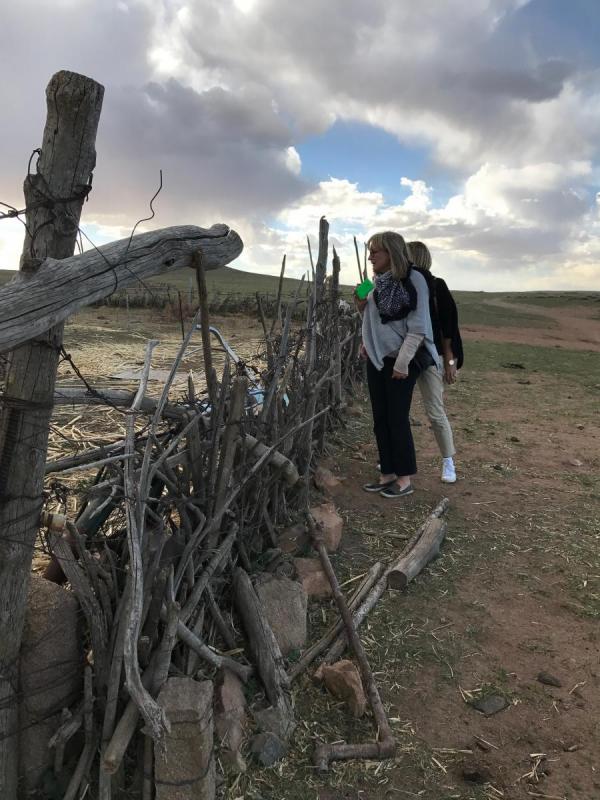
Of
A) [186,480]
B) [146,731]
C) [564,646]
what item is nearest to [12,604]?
[146,731]

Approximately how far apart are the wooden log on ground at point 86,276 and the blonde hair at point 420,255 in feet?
7.19

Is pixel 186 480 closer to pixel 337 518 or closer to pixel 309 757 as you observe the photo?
pixel 309 757

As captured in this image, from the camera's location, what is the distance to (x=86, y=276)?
4.54 ft

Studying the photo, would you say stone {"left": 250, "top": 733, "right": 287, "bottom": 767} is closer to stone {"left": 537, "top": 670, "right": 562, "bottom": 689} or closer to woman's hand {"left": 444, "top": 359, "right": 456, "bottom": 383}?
stone {"left": 537, "top": 670, "right": 562, "bottom": 689}

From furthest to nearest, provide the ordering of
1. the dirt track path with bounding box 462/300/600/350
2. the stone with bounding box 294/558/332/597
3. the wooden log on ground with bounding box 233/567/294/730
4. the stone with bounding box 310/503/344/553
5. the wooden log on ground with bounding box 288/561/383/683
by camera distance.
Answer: the dirt track path with bounding box 462/300/600/350 < the stone with bounding box 310/503/344/553 < the stone with bounding box 294/558/332/597 < the wooden log on ground with bounding box 288/561/383/683 < the wooden log on ground with bounding box 233/567/294/730

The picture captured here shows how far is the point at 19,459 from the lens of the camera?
162 cm

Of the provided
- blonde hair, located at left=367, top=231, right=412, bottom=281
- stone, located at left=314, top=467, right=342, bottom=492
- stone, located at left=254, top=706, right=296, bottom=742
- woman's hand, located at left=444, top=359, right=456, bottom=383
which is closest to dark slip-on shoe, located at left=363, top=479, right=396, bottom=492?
stone, located at left=314, top=467, right=342, bottom=492

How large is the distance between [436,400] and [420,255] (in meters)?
0.96

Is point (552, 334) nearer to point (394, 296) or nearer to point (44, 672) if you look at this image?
point (394, 296)

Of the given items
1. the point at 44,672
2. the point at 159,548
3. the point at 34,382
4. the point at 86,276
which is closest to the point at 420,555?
Answer: the point at 159,548

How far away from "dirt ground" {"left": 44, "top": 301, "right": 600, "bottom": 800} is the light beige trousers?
0.40 metres

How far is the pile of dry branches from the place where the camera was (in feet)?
5.72

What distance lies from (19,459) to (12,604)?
0.42 meters

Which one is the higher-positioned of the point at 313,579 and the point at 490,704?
the point at 313,579
